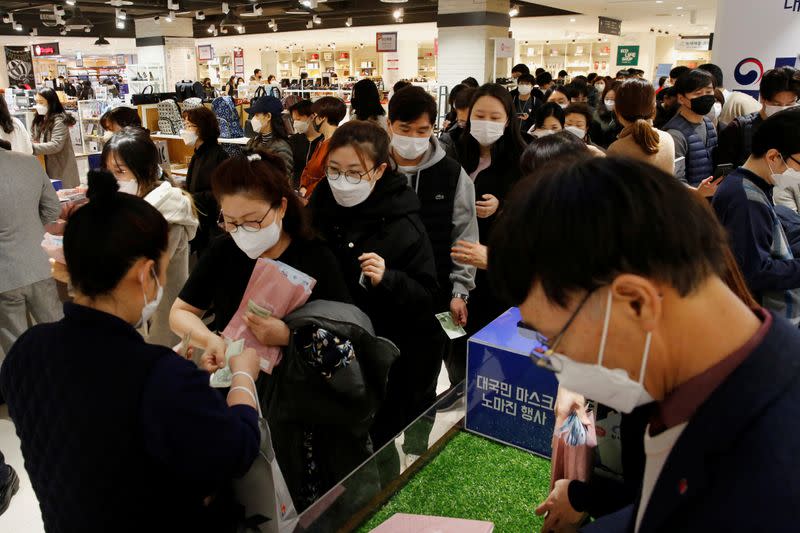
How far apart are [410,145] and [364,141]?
0.57 meters

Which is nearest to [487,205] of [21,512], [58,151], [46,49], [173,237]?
[173,237]

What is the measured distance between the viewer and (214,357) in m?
1.74

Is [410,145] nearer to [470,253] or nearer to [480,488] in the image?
[470,253]

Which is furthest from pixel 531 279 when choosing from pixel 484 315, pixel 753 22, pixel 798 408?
pixel 753 22

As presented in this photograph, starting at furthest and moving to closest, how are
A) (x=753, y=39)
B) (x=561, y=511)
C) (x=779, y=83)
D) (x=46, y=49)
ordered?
(x=46, y=49) → (x=753, y=39) → (x=779, y=83) → (x=561, y=511)

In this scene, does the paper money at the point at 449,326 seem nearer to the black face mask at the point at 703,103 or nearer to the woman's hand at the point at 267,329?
the woman's hand at the point at 267,329

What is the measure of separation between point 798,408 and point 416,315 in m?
1.76

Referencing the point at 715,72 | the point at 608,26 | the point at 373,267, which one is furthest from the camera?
the point at 608,26

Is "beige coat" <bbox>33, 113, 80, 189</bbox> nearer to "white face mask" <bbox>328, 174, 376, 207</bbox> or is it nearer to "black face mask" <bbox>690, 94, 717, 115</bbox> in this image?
"white face mask" <bbox>328, 174, 376, 207</bbox>

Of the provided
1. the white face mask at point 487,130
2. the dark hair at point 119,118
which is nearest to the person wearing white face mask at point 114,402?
the white face mask at point 487,130

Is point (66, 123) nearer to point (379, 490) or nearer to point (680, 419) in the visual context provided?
point (379, 490)

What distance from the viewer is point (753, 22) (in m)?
6.12

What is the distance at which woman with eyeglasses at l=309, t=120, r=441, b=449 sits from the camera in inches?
89.4

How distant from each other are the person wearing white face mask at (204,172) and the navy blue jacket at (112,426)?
351 cm
